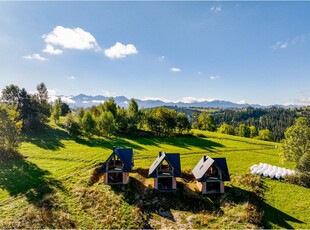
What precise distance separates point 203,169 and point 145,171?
1406 centimetres

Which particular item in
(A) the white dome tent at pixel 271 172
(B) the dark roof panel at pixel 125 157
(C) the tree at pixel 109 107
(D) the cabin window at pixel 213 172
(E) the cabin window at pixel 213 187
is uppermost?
(C) the tree at pixel 109 107

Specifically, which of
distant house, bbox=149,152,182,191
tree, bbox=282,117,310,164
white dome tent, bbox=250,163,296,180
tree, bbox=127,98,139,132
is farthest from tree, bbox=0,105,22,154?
tree, bbox=282,117,310,164

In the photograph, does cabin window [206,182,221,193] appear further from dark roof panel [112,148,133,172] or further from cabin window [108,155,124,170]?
cabin window [108,155,124,170]

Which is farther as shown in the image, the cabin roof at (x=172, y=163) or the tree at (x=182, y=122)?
the tree at (x=182, y=122)

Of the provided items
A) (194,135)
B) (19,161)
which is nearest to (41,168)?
(19,161)

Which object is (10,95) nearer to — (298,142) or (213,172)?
(213,172)

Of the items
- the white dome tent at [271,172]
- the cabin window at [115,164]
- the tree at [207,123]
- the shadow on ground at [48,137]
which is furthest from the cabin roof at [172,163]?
the tree at [207,123]

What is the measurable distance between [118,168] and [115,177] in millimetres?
1932

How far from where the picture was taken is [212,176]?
41.9m

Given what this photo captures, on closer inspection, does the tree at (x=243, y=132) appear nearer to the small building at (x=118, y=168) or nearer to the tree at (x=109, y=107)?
the tree at (x=109, y=107)

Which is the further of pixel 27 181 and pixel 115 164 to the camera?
pixel 115 164

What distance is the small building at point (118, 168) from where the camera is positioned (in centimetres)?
4294

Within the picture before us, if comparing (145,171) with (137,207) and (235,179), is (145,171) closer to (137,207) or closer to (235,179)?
(137,207)

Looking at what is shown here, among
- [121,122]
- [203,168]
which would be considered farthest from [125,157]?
[121,122]
